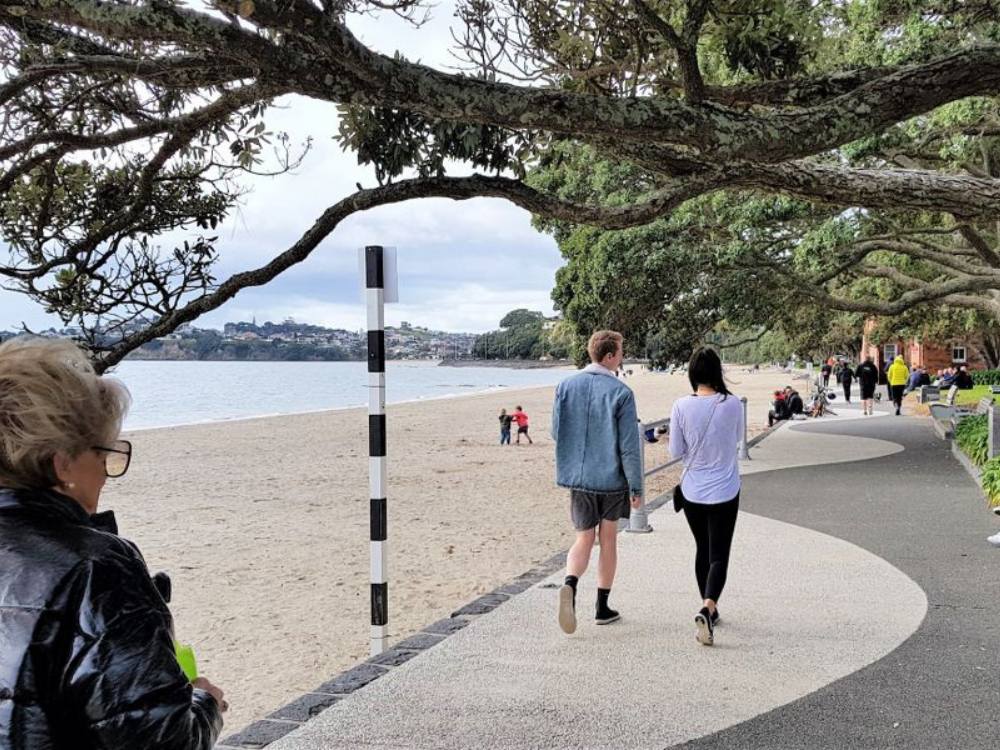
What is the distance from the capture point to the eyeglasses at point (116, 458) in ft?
5.70

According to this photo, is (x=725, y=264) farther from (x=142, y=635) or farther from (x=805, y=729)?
(x=142, y=635)

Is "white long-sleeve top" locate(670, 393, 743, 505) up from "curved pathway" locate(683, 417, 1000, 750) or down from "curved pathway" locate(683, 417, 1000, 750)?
up

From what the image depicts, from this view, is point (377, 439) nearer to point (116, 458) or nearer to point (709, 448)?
point (709, 448)

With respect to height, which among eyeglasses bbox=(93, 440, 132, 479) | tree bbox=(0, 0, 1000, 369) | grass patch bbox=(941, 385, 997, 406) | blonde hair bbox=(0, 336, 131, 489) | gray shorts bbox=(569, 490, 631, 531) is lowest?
grass patch bbox=(941, 385, 997, 406)

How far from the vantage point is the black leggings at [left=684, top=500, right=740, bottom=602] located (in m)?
5.55

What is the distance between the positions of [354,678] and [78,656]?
3.55m

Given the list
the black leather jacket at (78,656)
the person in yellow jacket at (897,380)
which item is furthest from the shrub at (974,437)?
the black leather jacket at (78,656)

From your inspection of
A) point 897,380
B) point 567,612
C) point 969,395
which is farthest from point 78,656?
point 969,395

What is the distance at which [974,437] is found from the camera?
45.6ft

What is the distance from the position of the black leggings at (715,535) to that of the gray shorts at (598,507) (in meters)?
0.40

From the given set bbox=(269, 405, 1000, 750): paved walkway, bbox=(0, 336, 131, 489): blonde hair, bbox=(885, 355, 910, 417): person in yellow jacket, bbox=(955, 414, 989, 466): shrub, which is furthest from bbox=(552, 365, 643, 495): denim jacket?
bbox=(885, 355, 910, 417): person in yellow jacket

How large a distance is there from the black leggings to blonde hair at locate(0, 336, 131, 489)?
4433 millimetres

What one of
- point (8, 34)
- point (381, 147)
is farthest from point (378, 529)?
point (8, 34)

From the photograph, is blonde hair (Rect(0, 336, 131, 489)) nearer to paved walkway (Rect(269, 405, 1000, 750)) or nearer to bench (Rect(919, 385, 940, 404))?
paved walkway (Rect(269, 405, 1000, 750))
